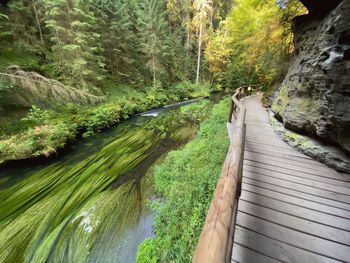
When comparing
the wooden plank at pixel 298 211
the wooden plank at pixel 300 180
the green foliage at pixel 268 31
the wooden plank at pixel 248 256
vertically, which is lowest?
the wooden plank at pixel 248 256

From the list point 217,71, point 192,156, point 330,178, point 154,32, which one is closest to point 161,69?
point 154,32

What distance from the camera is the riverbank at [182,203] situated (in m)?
2.96

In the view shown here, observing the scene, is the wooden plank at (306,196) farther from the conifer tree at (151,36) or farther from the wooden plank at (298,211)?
the conifer tree at (151,36)

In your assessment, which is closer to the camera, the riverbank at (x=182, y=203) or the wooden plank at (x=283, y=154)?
the riverbank at (x=182, y=203)

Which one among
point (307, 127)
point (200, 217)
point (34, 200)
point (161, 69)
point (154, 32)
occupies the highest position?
point (154, 32)

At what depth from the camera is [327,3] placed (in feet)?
11.9

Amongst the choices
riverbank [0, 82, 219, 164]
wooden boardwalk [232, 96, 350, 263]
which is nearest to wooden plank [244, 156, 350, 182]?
wooden boardwalk [232, 96, 350, 263]

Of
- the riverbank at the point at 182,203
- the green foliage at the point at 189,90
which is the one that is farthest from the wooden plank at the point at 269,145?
the green foliage at the point at 189,90

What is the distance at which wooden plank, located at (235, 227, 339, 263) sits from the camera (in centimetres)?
161

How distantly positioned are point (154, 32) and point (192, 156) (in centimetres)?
1651

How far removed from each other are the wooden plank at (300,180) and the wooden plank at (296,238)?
1065 mm

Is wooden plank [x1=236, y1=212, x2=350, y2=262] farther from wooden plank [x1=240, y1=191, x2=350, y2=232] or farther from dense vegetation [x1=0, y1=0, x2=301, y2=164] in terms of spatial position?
dense vegetation [x1=0, y1=0, x2=301, y2=164]

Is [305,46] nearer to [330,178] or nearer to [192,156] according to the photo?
[330,178]

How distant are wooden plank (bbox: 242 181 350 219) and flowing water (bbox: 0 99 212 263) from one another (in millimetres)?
2483
